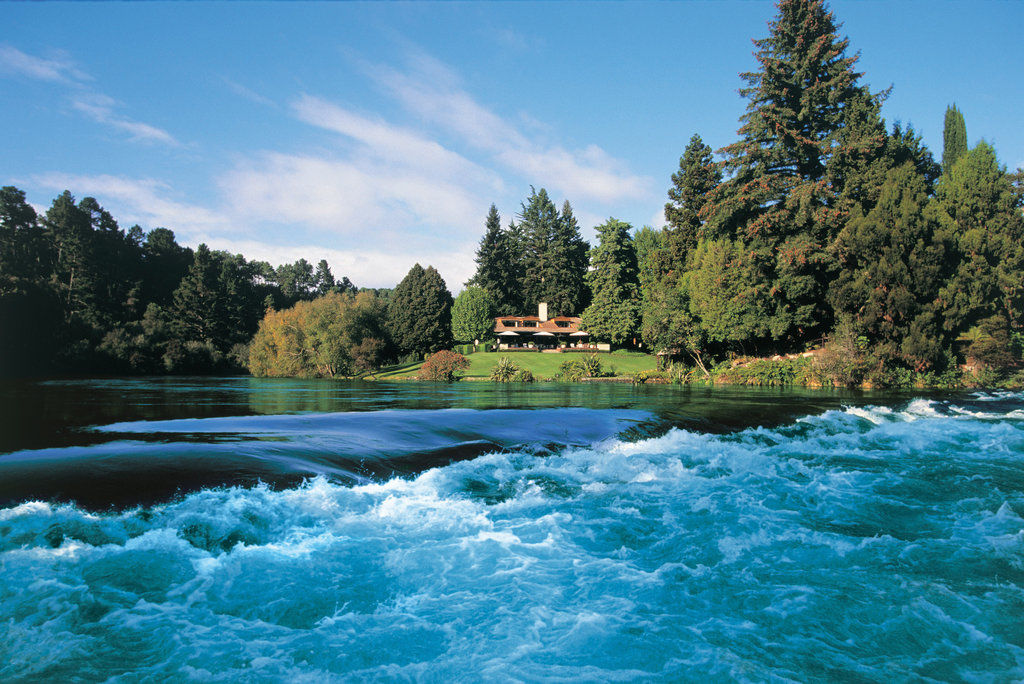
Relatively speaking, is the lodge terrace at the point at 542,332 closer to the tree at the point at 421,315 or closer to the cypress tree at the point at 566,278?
the cypress tree at the point at 566,278

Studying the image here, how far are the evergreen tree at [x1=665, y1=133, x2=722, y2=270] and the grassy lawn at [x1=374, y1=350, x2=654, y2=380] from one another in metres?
11.0

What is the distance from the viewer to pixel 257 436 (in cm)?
1199

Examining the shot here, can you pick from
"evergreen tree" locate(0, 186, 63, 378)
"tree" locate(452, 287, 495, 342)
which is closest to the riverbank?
"tree" locate(452, 287, 495, 342)

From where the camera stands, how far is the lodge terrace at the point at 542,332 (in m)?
77.9

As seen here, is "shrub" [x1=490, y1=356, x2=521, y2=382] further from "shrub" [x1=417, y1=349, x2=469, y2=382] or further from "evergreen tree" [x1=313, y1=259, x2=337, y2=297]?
"evergreen tree" [x1=313, y1=259, x2=337, y2=297]

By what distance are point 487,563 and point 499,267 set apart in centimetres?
8472

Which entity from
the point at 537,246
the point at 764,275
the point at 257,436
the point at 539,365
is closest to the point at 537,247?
the point at 537,246

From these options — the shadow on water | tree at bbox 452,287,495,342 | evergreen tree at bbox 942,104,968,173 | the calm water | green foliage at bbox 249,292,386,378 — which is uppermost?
evergreen tree at bbox 942,104,968,173

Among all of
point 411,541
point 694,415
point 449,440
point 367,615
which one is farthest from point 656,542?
point 694,415

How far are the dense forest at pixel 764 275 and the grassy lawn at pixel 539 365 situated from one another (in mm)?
3071

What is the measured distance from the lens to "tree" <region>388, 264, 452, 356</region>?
69.9 m

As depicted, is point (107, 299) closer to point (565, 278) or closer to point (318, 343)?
point (318, 343)

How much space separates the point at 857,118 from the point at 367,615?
159 feet

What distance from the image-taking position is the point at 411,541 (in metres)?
7.11
